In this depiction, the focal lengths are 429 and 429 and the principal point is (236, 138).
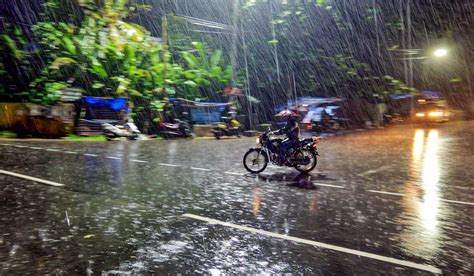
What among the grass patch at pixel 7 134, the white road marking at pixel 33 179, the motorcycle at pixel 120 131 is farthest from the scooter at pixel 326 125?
the white road marking at pixel 33 179

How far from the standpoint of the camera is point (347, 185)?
932cm

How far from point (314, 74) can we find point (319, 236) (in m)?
25.3

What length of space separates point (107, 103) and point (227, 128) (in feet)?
19.3

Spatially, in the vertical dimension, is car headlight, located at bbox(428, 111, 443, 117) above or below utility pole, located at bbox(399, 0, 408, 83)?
below

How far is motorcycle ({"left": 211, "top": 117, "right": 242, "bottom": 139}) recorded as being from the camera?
68.6 feet

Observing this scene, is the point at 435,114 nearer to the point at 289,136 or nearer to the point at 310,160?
the point at 310,160

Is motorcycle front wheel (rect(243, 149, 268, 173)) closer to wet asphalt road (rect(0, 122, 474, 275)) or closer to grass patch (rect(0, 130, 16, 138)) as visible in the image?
wet asphalt road (rect(0, 122, 474, 275))

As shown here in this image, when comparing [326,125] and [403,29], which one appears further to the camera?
[403,29]

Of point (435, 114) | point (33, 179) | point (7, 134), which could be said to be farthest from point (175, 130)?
point (435, 114)

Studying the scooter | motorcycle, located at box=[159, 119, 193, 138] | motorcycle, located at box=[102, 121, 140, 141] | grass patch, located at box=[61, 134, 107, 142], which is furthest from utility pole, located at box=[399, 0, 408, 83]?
grass patch, located at box=[61, 134, 107, 142]

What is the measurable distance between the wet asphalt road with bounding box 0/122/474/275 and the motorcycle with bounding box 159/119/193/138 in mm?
7849

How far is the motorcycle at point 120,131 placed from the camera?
59.8 feet

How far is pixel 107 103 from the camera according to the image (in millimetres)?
19859

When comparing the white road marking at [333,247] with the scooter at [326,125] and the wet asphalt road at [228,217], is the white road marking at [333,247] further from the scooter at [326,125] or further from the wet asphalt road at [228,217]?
the scooter at [326,125]
